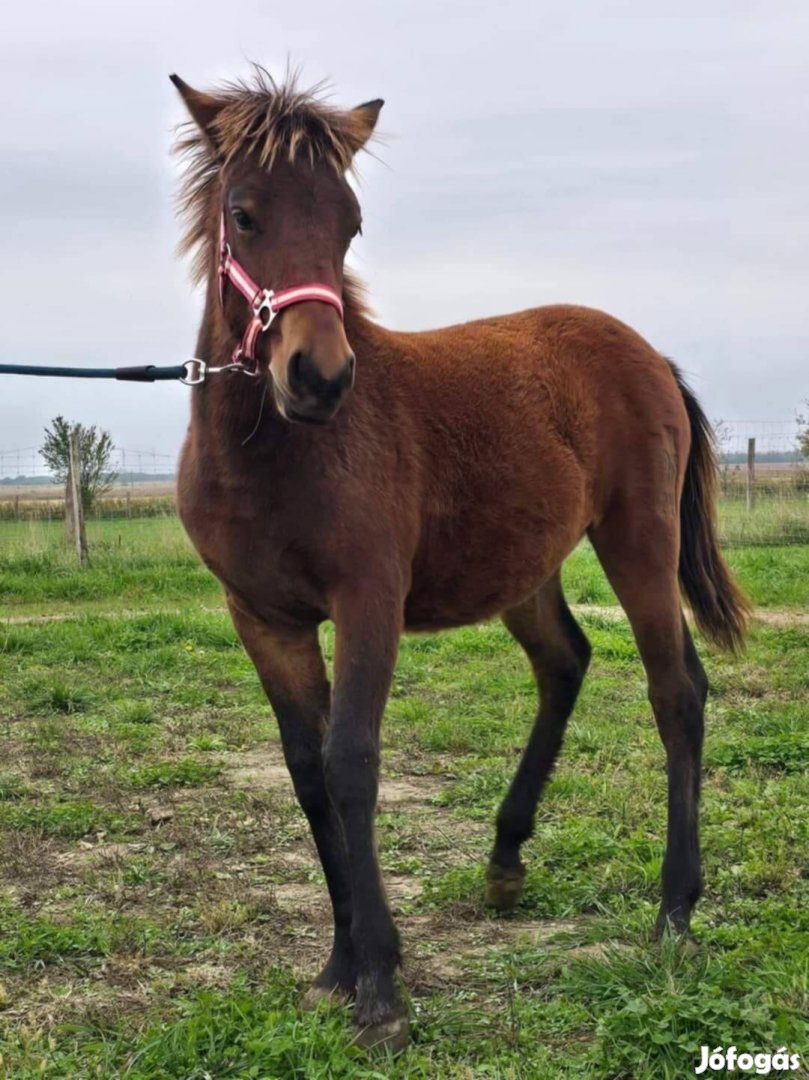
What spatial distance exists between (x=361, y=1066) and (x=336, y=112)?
8.84 feet

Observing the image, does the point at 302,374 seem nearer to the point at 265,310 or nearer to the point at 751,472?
the point at 265,310

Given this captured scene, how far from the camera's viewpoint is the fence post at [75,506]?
13719 mm

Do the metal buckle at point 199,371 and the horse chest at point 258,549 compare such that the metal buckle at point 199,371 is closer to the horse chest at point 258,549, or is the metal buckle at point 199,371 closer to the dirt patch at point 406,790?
the horse chest at point 258,549

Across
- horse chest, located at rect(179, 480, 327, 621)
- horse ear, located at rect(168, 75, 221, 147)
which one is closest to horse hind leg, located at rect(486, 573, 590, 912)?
horse chest, located at rect(179, 480, 327, 621)

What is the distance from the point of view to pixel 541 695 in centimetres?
462

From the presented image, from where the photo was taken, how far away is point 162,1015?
10.3 feet

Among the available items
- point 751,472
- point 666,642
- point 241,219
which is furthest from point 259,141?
point 751,472

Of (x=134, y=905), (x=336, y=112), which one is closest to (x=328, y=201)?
(x=336, y=112)

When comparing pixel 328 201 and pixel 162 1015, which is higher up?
pixel 328 201

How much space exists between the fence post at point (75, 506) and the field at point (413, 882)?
5589 mm

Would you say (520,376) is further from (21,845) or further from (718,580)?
(21,845)

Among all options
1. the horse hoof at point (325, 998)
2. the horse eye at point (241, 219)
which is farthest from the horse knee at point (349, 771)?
the horse eye at point (241, 219)

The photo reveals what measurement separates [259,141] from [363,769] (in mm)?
1815

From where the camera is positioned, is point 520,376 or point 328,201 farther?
point 520,376
